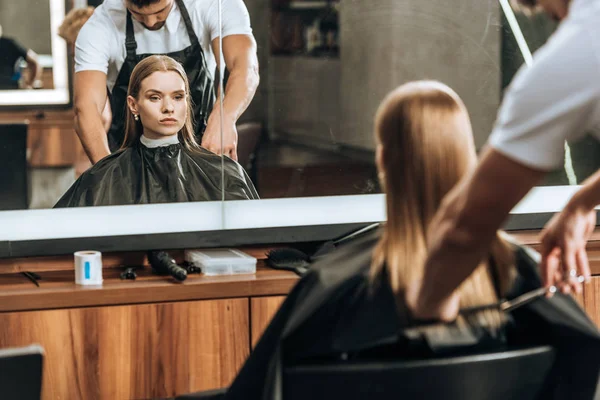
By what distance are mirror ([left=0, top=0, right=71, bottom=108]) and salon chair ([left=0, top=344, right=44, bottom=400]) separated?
106cm

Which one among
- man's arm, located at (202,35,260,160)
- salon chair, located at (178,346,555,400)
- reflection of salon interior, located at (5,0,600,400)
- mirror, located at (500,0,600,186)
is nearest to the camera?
salon chair, located at (178,346,555,400)

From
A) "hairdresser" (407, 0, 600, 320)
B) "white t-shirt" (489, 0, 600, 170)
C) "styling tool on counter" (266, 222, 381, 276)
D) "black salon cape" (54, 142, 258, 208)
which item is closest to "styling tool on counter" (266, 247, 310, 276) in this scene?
"styling tool on counter" (266, 222, 381, 276)

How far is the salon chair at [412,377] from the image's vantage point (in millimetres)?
1523

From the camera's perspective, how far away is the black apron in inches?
103

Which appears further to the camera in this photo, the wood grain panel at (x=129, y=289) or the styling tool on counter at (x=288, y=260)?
the styling tool on counter at (x=288, y=260)

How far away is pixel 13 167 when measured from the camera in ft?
8.51

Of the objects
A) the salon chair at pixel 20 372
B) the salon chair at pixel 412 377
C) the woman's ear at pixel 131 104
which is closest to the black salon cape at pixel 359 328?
the salon chair at pixel 412 377

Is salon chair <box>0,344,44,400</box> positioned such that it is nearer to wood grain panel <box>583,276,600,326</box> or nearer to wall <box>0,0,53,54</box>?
wall <box>0,0,53,54</box>

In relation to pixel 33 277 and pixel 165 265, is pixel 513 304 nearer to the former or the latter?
pixel 165 265

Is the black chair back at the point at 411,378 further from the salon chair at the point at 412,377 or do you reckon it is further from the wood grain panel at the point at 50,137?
the wood grain panel at the point at 50,137

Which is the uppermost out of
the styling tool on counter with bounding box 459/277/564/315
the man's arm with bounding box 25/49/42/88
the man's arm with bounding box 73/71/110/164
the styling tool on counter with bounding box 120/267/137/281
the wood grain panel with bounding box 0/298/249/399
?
the man's arm with bounding box 25/49/42/88

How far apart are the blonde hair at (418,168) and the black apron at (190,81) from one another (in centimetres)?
105

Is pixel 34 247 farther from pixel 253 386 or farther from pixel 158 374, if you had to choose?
pixel 253 386

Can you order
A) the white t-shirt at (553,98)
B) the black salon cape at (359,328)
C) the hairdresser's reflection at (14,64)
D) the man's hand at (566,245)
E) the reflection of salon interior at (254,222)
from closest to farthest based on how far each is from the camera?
1. the white t-shirt at (553,98)
2. the black salon cape at (359,328)
3. the man's hand at (566,245)
4. the reflection of salon interior at (254,222)
5. the hairdresser's reflection at (14,64)
